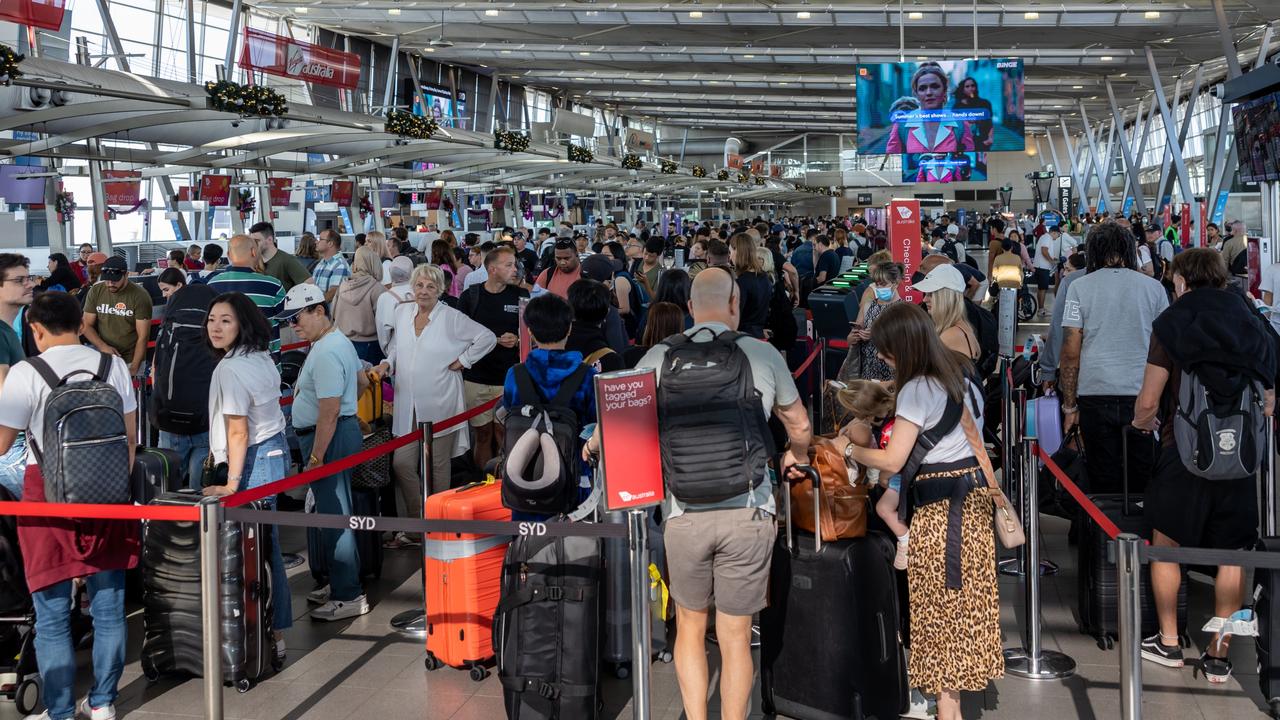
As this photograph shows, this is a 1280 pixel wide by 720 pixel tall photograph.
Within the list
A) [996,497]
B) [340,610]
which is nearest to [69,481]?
[340,610]

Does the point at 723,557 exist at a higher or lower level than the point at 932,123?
lower

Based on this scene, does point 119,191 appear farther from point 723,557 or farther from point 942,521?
point 942,521

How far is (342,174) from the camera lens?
25.7 meters

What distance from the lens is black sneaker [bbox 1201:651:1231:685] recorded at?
193 inches

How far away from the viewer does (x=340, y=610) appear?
5.96m

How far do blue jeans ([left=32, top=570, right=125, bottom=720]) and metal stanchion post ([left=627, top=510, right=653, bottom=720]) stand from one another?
2.22 m

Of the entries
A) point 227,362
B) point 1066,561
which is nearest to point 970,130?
point 1066,561

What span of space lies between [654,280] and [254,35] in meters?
11.0

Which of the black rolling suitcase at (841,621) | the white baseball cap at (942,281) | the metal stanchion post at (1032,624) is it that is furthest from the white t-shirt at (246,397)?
the metal stanchion post at (1032,624)

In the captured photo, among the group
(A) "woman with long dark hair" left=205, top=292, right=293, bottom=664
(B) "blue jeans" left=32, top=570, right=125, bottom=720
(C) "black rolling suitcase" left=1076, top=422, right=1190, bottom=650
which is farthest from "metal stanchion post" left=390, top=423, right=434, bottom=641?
(C) "black rolling suitcase" left=1076, top=422, right=1190, bottom=650

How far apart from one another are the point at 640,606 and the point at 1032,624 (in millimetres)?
2058

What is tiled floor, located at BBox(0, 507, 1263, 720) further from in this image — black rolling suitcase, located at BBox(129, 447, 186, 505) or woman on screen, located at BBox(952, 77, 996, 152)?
woman on screen, located at BBox(952, 77, 996, 152)

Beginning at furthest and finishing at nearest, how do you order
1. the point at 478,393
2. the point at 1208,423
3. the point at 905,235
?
the point at 905,235, the point at 478,393, the point at 1208,423

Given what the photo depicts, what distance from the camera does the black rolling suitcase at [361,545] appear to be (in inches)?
250
